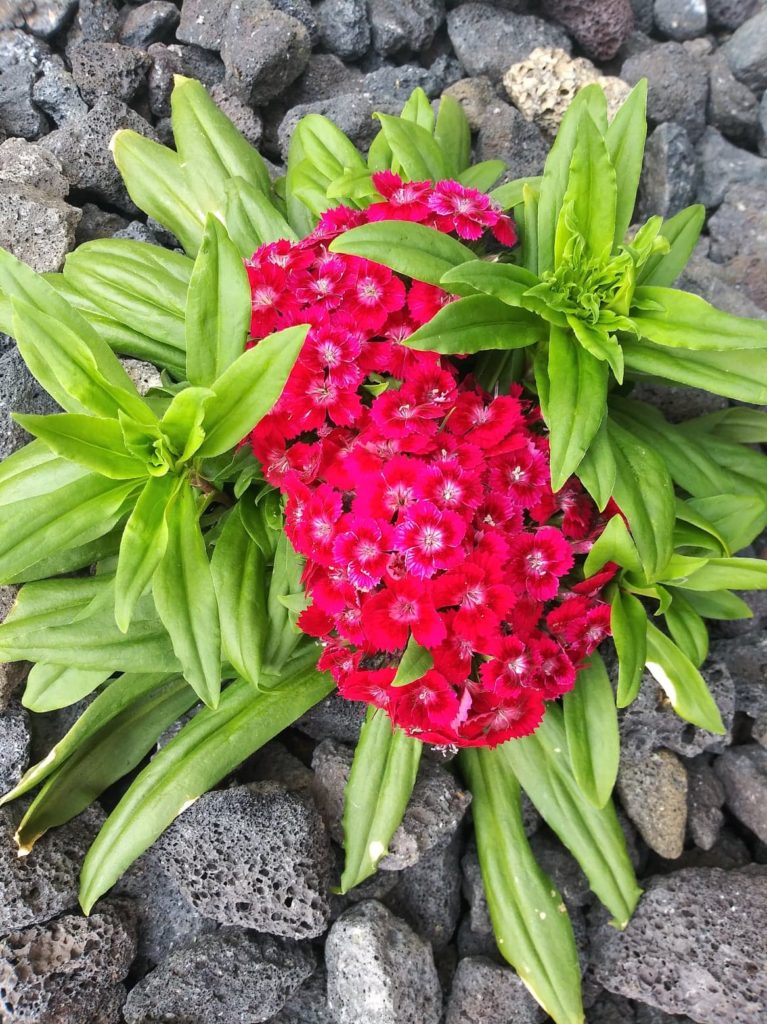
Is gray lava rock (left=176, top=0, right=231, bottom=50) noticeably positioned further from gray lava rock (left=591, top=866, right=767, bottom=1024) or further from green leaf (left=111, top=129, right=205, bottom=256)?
gray lava rock (left=591, top=866, right=767, bottom=1024)

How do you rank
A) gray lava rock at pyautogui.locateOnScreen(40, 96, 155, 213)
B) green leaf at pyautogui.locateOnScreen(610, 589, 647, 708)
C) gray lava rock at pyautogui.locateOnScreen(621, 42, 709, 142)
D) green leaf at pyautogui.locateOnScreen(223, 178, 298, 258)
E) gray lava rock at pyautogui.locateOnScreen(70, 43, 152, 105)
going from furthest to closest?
gray lava rock at pyautogui.locateOnScreen(621, 42, 709, 142) < gray lava rock at pyautogui.locateOnScreen(70, 43, 152, 105) < gray lava rock at pyautogui.locateOnScreen(40, 96, 155, 213) < green leaf at pyautogui.locateOnScreen(223, 178, 298, 258) < green leaf at pyautogui.locateOnScreen(610, 589, 647, 708)

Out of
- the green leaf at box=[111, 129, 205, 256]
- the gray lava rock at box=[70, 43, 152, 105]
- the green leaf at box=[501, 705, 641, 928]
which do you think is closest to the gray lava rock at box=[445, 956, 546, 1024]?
the green leaf at box=[501, 705, 641, 928]

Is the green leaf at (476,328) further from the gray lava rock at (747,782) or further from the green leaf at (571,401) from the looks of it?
the gray lava rock at (747,782)

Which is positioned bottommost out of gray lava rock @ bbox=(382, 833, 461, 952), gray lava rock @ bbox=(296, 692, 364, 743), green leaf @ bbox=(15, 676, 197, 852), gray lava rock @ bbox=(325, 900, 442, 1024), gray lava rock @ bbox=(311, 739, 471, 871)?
gray lava rock @ bbox=(382, 833, 461, 952)

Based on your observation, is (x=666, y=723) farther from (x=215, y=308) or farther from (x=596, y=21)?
(x=596, y=21)

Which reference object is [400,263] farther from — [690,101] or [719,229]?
[690,101]

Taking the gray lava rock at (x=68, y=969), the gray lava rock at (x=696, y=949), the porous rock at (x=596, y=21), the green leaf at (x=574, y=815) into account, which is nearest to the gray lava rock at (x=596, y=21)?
the porous rock at (x=596, y=21)

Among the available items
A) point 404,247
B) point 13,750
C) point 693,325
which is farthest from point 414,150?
point 13,750
